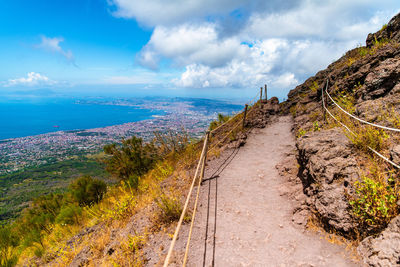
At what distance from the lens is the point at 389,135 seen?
3.68 m

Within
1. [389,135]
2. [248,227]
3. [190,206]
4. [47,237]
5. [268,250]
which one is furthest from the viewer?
[47,237]

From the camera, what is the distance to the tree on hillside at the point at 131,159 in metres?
11.8

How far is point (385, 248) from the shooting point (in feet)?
7.65

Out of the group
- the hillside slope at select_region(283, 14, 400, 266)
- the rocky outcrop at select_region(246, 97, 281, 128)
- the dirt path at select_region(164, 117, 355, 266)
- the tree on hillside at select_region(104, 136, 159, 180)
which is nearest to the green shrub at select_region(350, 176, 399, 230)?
the hillside slope at select_region(283, 14, 400, 266)

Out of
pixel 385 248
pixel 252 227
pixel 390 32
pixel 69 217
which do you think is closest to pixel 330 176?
pixel 385 248

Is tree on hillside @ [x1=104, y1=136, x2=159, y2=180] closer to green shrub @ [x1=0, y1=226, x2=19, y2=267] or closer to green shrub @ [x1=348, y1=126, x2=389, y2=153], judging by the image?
green shrub @ [x1=0, y1=226, x2=19, y2=267]

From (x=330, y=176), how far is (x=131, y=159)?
11.2 meters

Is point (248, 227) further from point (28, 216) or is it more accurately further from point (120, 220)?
point (28, 216)

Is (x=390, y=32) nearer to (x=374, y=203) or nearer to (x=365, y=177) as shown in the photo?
(x=365, y=177)

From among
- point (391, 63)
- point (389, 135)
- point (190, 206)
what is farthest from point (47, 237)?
point (391, 63)

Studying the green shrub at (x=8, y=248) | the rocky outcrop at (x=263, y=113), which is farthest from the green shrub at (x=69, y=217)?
the rocky outcrop at (x=263, y=113)

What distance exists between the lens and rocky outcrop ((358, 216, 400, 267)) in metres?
2.21

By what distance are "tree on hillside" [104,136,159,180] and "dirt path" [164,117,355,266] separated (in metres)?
6.52

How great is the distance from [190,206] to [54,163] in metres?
114
